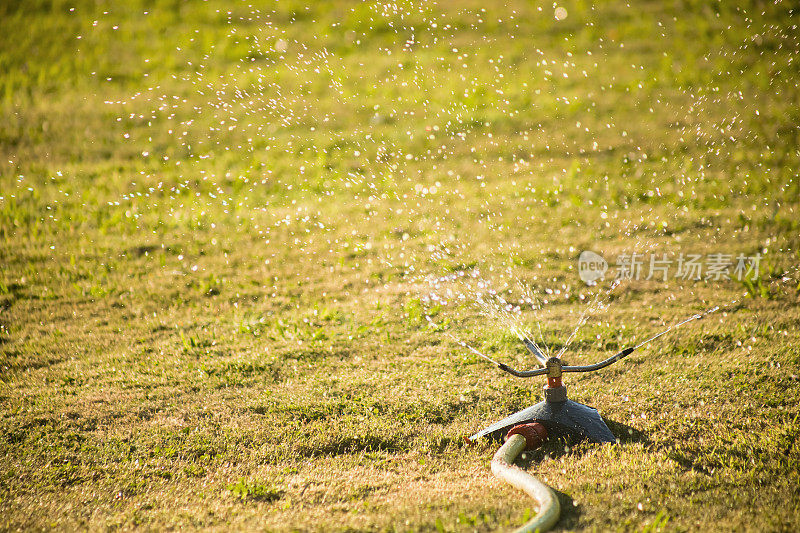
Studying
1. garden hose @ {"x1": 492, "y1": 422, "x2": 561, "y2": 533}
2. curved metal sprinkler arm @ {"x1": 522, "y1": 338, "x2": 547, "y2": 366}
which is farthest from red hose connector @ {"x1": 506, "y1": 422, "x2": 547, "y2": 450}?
curved metal sprinkler arm @ {"x1": 522, "y1": 338, "x2": 547, "y2": 366}

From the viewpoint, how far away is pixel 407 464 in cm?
336

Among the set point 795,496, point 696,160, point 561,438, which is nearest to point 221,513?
point 561,438

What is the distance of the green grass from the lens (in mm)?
3209

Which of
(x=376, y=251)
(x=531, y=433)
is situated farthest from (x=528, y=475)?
(x=376, y=251)

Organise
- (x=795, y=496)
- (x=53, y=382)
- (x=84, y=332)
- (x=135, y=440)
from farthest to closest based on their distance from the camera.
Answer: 1. (x=84, y=332)
2. (x=53, y=382)
3. (x=135, y=440)
4. (x=795, y=496)

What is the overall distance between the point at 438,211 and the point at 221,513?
4.94m

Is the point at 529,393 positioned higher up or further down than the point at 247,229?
further down

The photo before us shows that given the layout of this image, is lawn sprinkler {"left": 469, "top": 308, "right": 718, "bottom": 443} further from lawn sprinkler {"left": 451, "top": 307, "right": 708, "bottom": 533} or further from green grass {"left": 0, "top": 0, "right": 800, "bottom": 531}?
green grass {"left": 0, "top": 0, "right": 800, "bottom": 531}

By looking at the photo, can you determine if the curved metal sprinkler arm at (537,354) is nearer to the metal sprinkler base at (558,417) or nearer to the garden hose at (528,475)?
the metal sprinkler base at (558,417)

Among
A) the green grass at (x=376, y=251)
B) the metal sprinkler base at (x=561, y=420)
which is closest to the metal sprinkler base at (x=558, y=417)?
the metal sprinkler base at (x=561, y=420)

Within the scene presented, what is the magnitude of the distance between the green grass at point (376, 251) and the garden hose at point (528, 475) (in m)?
0.07

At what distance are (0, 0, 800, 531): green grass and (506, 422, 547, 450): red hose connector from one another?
0.23 ft

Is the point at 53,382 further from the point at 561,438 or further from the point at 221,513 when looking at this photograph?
the point at 561,438

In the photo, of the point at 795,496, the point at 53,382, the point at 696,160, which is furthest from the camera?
the point at 696,160
